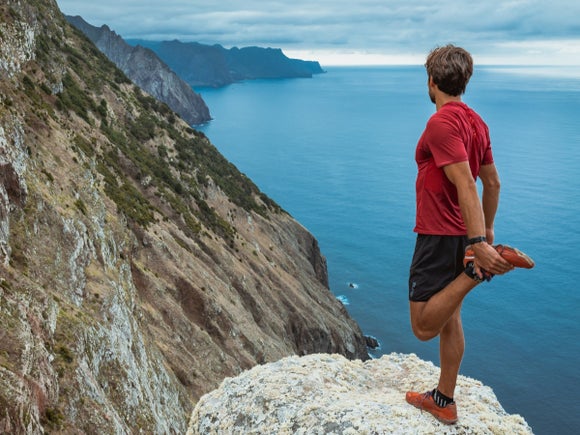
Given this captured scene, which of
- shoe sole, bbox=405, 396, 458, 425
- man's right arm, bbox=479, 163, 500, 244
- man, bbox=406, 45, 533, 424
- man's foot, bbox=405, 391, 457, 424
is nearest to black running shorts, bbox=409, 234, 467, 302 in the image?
man, bbox=406, 45, 533, 424

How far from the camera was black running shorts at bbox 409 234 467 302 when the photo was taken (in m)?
8.59

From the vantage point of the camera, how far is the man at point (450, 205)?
799cm

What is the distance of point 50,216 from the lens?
1029 inches

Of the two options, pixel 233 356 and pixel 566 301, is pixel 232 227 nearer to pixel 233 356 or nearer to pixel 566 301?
pixel 233 356

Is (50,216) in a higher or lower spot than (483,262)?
lower

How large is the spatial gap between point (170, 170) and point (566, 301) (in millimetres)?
75048

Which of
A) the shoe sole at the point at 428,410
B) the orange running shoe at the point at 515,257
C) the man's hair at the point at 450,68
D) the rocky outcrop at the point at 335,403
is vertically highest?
the man's hair at the point at 450,68

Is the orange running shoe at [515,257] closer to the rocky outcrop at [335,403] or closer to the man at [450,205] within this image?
the man at [450,205]

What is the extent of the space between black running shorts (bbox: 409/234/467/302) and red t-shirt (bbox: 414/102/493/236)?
6.6 inches

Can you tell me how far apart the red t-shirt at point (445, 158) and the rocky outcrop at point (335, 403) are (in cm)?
354

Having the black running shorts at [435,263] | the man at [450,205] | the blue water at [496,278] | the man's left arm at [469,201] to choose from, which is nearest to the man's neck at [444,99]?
the man at [450,205]

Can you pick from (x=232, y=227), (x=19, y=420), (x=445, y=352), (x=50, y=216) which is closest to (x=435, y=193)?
(x=445, y=352)

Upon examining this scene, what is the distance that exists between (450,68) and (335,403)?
6347mm

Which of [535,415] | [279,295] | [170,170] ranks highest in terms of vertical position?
[170,170]
